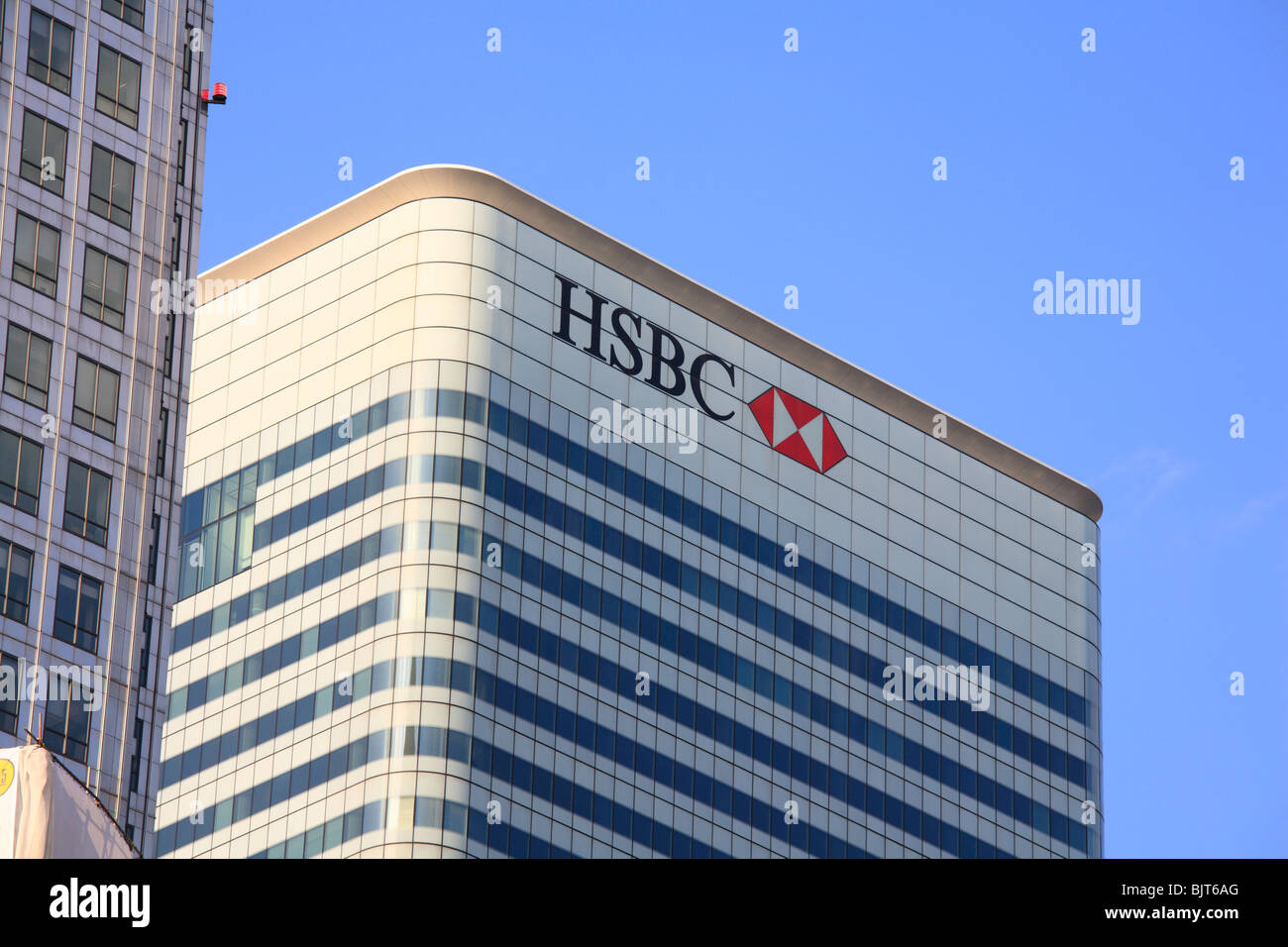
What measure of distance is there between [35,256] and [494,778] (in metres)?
46.3

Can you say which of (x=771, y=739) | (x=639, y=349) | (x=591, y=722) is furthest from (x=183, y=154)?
(x=771, y=739)

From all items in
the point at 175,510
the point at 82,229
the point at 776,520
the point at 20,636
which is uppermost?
the point at 776,520

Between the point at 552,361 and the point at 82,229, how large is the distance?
52.3 meters

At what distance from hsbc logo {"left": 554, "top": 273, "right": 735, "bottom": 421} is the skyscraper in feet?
0.68

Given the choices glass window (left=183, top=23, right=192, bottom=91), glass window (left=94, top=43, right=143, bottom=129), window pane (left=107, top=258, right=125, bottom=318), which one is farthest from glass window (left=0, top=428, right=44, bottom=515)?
glass window (left=183, top=23, right=192, bottom=91)

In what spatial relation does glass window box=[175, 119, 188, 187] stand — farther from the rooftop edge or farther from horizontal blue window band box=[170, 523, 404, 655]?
the rooftop edge

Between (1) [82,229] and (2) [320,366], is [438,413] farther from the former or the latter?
(1) [82,229]

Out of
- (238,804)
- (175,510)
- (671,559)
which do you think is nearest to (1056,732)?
(671,559)

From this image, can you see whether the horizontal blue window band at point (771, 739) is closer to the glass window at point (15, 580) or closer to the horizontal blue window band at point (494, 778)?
the horizontal blue window band at point (494, 778)

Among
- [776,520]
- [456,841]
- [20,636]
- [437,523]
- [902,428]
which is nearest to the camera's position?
[20,636]

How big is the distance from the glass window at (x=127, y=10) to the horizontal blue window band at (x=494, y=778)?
144 feet

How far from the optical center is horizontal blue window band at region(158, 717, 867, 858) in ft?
398

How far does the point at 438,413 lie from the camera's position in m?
130

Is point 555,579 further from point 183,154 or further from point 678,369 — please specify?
point 183,154
